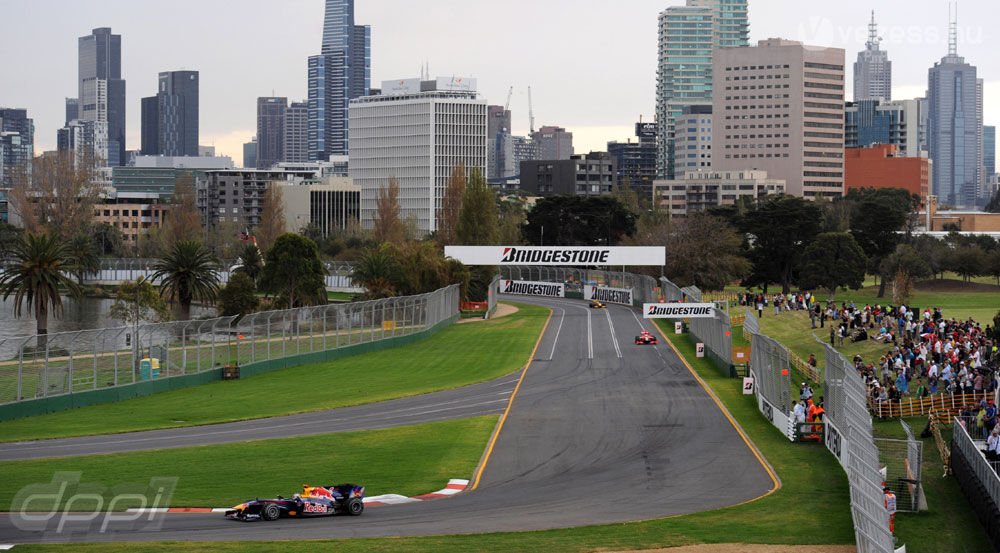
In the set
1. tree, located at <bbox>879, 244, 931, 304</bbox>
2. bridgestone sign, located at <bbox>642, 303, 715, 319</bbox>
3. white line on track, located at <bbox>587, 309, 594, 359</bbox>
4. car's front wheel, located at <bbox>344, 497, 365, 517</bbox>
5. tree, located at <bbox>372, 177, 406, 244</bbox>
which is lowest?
car's front wheel, located at <bbox>344, 497, 365, 517</bbox>

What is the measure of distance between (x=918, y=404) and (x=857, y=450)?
21.5 metres

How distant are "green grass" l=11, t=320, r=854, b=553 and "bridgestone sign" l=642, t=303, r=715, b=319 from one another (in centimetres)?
3156

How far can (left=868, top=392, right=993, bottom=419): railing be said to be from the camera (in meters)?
50.1

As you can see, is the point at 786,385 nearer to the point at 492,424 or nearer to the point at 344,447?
the point at 492,424

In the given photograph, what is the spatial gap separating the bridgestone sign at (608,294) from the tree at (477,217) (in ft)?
42.4

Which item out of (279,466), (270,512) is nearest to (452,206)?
(279,466)

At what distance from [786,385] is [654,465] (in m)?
9.22

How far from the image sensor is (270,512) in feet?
104

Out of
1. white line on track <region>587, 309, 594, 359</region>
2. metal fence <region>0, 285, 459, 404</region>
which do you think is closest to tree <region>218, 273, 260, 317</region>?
metal fence <region>0, 285, 459, 404</region>

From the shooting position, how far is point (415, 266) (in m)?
109

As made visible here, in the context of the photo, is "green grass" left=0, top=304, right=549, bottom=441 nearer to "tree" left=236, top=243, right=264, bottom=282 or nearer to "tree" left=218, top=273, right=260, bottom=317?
"tree" left=218, top=273, right=260, bottom=317

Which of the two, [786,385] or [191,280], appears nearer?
[786,385]

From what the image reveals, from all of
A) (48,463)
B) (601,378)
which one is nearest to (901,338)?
(601,378)

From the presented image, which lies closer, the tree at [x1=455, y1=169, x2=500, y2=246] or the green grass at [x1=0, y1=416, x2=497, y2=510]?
the green grass at [x1=0, y1=416, x2=497, y2=510]
